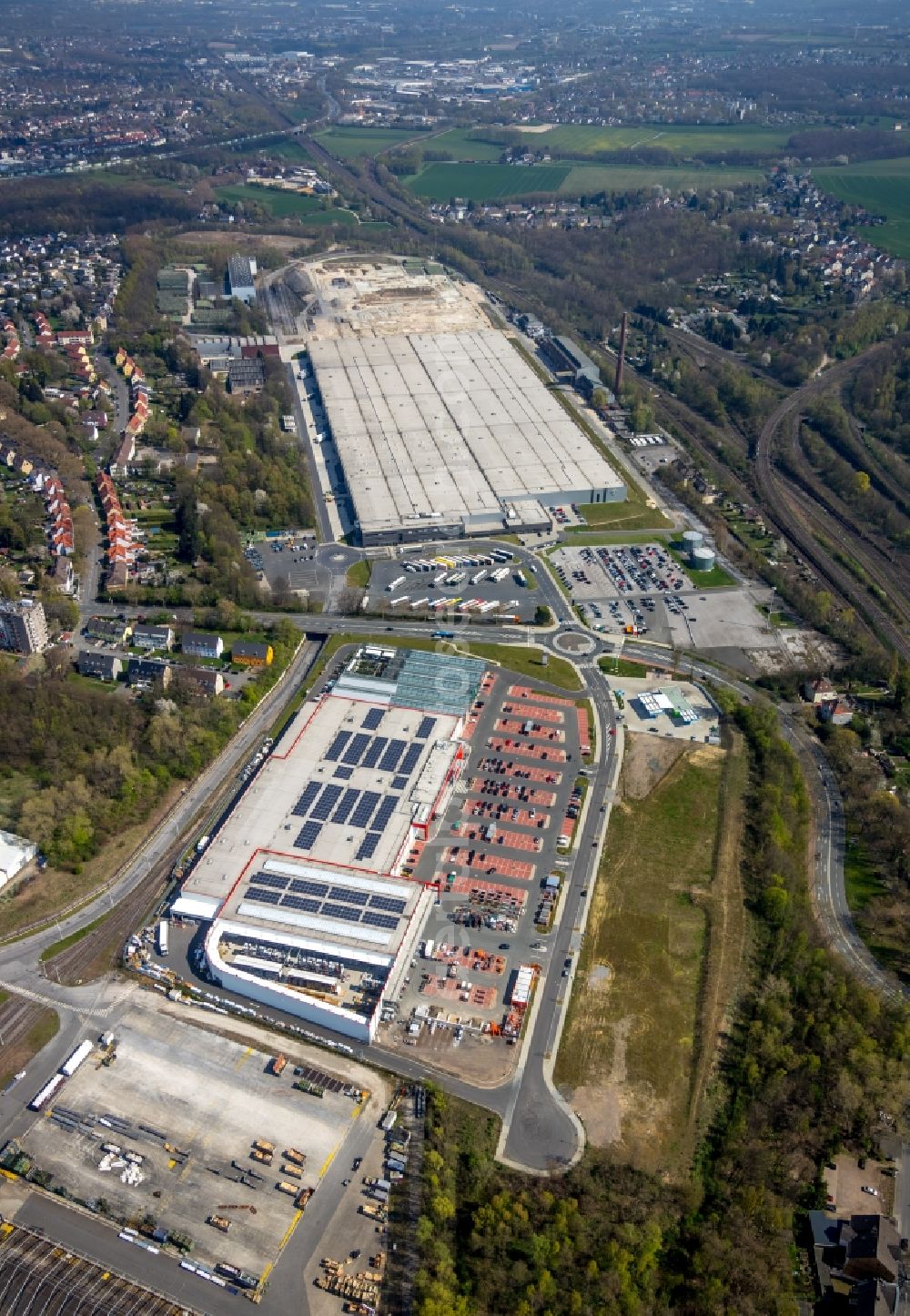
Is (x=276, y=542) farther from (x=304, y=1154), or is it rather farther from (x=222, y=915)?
(x=304, y=1154)

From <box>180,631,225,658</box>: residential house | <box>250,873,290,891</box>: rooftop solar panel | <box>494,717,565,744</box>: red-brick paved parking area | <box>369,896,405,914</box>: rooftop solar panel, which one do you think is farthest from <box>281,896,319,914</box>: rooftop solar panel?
<box>180,631,225,658</box>: residential house

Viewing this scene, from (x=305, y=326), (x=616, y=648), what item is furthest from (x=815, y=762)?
(x=305, y=326)

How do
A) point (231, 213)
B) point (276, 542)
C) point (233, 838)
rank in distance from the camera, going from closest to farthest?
point (233, 838) < point (276, 542) < point (231, 213)

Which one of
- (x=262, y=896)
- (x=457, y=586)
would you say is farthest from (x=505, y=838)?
(x=457, y=586)

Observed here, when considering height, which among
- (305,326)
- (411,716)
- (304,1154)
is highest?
(305,326)

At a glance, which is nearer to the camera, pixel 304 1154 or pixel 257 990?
pixel 304 1154

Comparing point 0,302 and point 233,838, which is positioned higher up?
point 0,302

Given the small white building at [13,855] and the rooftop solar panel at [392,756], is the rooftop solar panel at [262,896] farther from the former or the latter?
the small white building at [13,855]
